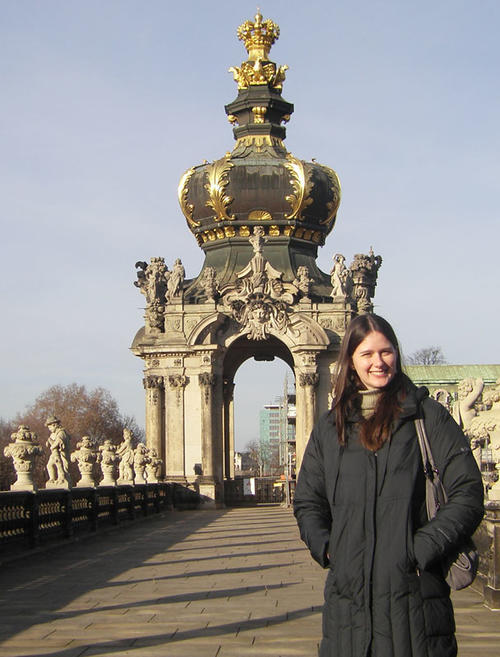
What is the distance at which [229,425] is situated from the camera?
54.9m

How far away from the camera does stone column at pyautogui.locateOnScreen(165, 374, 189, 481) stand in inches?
1866

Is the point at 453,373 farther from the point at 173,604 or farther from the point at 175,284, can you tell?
the point at 173,604

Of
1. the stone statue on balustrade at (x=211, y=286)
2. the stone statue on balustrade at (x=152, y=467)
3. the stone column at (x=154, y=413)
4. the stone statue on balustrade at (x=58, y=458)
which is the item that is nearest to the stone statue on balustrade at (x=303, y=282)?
the stone statue on balustrade at (x=211, y=286)

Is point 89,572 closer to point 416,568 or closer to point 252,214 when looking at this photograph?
point 416,568

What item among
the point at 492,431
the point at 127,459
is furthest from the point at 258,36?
the point at 492,431

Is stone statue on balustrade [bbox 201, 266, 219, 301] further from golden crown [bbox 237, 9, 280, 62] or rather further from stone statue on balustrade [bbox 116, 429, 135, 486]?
golden crown [bbox 237, 9, 280, 62]

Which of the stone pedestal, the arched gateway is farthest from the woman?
the arched gateway

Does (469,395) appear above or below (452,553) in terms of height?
above

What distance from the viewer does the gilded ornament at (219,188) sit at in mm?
52125

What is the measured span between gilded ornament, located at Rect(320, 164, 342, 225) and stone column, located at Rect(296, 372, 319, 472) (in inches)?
375

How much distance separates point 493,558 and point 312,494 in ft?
26.2

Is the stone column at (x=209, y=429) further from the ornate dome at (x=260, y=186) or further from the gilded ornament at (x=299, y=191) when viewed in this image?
the gilded ornament at (x=299, y=191)

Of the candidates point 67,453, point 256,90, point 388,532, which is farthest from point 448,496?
point 256,90

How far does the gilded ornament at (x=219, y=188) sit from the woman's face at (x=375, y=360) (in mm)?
45943
